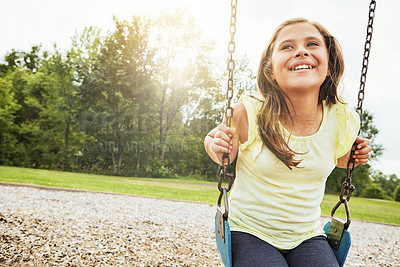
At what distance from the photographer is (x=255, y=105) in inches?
67.2

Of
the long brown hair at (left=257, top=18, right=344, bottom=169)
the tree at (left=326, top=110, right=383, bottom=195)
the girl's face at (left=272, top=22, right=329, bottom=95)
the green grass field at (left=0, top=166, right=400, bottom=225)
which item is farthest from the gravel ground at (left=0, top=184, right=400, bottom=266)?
the tree at (left=326, top=110, right=383, bottom=195)

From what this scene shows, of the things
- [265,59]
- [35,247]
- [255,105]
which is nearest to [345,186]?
[255,105]

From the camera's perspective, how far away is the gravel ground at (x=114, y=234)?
330 cm

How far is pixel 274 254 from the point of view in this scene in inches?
57.8

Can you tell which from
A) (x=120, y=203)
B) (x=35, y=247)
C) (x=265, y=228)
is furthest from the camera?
(x=120, y=203)

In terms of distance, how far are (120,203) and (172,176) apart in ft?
45.9

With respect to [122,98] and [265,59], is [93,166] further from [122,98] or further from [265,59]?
[265,59]

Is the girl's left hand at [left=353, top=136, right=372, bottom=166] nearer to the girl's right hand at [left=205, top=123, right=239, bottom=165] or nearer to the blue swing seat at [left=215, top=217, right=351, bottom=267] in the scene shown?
the blue swing seat at [left=215, top=217, right=351, bottom=267]

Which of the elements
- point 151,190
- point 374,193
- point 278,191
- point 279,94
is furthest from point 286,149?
point 374,193

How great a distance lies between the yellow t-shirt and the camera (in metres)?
Result: 1.54

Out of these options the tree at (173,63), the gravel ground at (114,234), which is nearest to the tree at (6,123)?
the tree at (173,63)

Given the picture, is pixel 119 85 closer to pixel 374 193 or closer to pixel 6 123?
pixel 6 123

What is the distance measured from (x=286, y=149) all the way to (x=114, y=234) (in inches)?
125

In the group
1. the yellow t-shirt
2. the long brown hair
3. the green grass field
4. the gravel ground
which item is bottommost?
the green grass field
